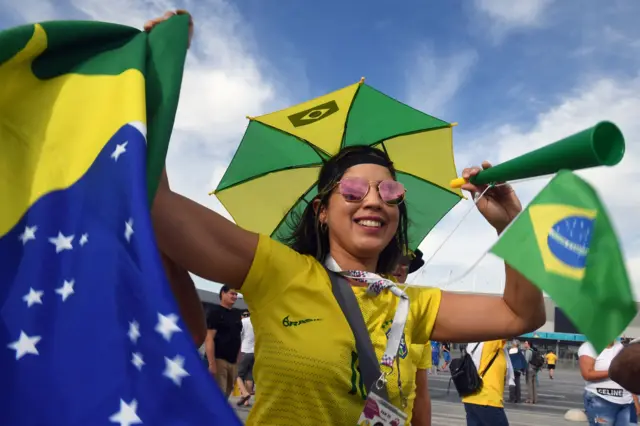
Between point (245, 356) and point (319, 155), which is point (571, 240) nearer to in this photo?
point (319, 155)

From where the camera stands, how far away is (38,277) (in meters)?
1.35

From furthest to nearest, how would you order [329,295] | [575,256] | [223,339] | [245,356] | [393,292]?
[245,356], [223,339], [393,292], [329,295], [575,256]

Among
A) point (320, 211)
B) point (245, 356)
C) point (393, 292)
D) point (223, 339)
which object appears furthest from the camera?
point (245, 356)

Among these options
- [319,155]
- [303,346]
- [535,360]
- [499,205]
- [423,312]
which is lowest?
[303,346]

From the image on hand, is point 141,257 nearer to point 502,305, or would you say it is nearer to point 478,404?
point 502,305

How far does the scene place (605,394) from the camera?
5953 millimetres

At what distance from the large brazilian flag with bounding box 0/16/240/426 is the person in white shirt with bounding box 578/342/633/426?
5.52 m

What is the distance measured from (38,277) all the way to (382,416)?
1.08 meters

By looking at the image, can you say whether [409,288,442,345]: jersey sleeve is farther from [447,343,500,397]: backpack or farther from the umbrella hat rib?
[447,343,500,397]: backpack

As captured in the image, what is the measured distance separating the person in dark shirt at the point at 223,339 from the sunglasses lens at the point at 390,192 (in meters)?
5.74

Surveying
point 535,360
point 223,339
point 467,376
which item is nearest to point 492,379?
point 467,376

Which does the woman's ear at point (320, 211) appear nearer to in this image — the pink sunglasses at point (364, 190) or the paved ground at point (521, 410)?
the pink sunglasses at point (364, 190)

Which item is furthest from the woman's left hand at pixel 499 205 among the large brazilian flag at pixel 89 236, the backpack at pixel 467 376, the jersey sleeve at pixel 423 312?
the backpack at pixel 467 376

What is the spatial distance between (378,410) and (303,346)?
0.31 m
